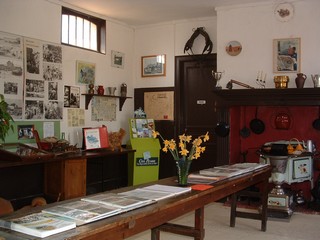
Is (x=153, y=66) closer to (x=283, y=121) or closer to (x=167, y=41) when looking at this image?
(x=167, y=41)

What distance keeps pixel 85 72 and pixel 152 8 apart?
1.49 meters

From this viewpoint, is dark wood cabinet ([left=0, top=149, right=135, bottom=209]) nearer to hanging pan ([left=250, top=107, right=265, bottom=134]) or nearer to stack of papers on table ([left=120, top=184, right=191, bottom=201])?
stack of papers on table ([left=120, top=184, right=191, bottom=201])

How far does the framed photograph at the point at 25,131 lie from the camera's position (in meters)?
5.05

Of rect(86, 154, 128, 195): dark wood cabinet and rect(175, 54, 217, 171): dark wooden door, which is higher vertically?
rect(175, 54, 217, 171): dark wooden door

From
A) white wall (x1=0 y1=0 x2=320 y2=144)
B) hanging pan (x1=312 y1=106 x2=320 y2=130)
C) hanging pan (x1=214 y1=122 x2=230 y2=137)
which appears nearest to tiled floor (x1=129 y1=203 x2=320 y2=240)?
hanging pan (x1=214 y1=122 x2=230 y2=137)

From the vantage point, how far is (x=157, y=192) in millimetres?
2734

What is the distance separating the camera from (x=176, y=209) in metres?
2.55

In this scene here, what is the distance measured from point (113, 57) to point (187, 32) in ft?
4.57

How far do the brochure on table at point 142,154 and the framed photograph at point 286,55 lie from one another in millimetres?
2365

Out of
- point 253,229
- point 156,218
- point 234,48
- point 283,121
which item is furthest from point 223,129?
point 156,218

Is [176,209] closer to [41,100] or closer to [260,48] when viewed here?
[41,100]

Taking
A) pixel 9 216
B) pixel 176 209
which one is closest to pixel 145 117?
pixel 176 209

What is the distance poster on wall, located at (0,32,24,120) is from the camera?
15.9 feet

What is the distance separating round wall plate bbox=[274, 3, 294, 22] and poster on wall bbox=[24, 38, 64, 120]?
329cm
